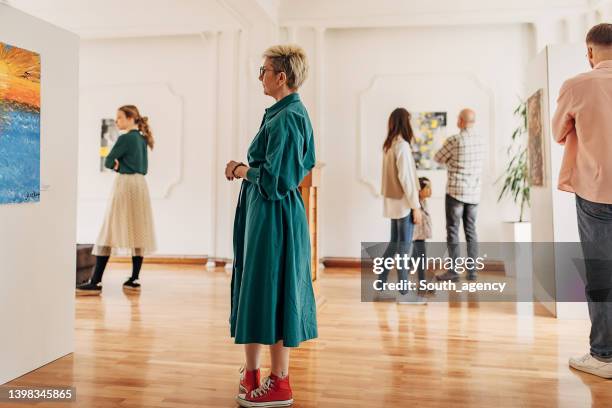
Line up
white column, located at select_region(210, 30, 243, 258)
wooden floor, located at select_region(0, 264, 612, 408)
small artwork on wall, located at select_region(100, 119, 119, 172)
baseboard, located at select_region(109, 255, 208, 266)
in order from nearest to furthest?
wooden floor, located at select_region(0, 264, 612, 408)
white column, located at select_region(210, 30, 243, 258)
baseboard, located at select_region(109, 255, 208, 266)
small artwork on wall, located at select_region(100, 119, 119, 172)

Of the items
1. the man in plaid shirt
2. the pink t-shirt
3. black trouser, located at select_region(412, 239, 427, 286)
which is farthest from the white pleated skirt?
the pink t-shirt

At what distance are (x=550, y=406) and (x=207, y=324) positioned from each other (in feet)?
6.82

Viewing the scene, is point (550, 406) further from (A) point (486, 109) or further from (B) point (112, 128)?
(B) point (112, 128)

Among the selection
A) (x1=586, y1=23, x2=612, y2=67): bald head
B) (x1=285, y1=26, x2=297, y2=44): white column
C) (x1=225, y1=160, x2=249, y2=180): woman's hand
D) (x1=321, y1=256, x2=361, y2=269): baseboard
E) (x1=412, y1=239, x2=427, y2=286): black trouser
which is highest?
(x1=285, y1=26, x2=297, y2=44): white column

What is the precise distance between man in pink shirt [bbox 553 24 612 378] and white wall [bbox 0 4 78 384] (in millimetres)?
2417

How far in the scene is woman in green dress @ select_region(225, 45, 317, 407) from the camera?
1.82 meters

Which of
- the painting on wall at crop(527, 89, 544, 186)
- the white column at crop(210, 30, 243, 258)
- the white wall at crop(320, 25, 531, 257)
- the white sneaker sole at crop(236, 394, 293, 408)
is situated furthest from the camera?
the white column at crop(210, 30, 243, 258)

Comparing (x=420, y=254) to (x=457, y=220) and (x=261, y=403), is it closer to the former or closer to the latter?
(x=457, y=220)

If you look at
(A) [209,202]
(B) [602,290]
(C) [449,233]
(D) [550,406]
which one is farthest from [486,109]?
(D) [550,406]

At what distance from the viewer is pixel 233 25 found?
5.84 metres

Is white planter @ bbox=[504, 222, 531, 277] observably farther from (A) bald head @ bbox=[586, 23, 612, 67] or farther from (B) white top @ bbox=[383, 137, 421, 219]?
(A) bald head @ bbox=[586, 23, 612, 67]

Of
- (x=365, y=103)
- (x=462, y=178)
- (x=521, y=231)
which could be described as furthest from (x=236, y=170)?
(x=365, y=103)

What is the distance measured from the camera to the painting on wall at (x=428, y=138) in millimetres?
5887

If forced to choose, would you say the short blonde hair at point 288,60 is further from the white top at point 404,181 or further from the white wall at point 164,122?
the white wall at point 164,122
